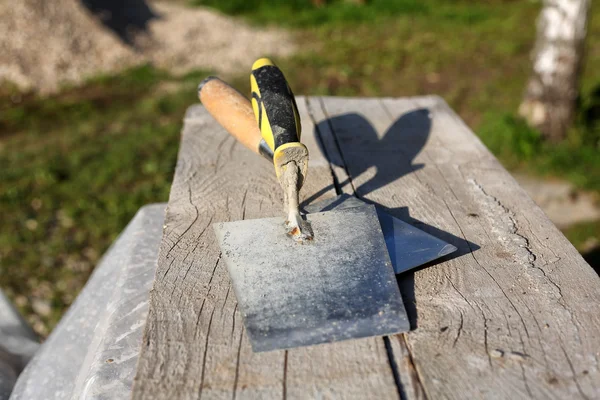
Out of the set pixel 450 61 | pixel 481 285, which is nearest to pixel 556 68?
pixel 450 61

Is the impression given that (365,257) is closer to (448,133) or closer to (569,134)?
(448,133)

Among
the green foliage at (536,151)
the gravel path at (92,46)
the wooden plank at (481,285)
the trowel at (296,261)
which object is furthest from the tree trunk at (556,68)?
the trowel at (296,261)

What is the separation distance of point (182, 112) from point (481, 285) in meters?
3.89

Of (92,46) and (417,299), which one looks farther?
(92,46)

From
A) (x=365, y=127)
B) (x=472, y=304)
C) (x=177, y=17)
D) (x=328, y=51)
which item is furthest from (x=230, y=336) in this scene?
(x=177, y=17)

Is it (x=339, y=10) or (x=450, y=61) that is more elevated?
(x=339, y=10)

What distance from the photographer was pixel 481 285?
136 cm

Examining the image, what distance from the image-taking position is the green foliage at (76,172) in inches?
129

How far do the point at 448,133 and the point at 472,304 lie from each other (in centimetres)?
100

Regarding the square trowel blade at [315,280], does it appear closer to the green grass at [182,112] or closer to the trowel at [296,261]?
the trowel at [296,261]

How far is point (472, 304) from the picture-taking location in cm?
130

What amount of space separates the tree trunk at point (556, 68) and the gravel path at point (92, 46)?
9.01ft

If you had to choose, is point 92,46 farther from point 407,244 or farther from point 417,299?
point 417,299

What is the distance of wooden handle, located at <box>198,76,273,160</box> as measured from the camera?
169 centimetres
